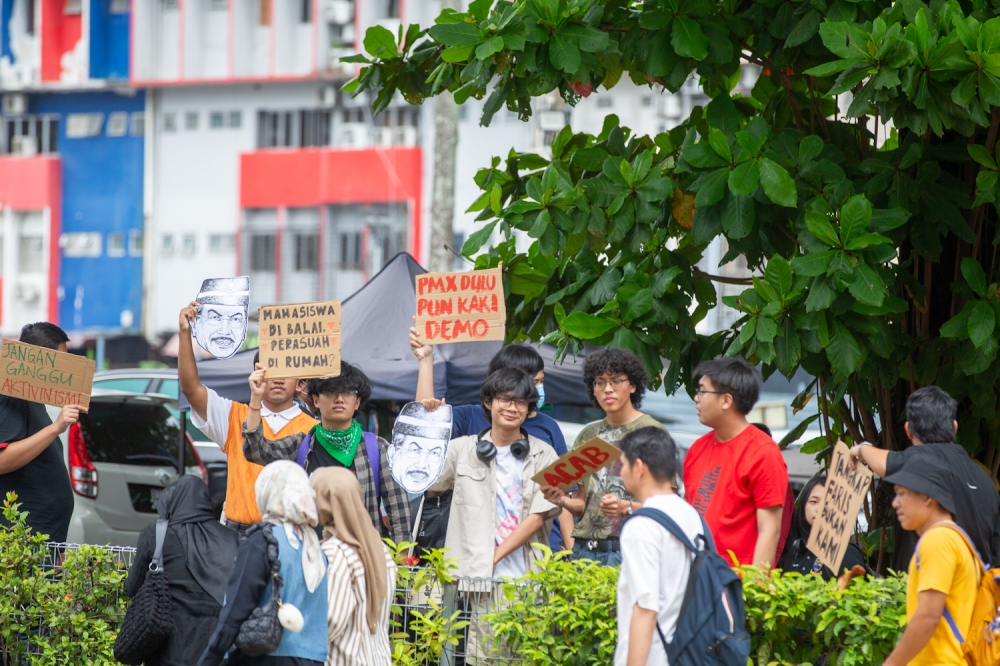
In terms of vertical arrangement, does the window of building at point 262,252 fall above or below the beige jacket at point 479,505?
above

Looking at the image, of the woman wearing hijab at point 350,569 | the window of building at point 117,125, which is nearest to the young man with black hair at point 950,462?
the woman wearing hijab at point 350,569

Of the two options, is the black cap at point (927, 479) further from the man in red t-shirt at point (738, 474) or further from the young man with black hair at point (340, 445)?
the young man with black hair at point (340, 445)

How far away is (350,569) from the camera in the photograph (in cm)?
400

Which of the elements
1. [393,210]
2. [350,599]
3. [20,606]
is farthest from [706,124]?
[393,210]

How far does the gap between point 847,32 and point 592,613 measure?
8.39ft

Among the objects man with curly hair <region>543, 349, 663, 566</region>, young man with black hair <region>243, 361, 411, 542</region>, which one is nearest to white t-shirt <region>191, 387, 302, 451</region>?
young man with black hair <region>243, 361, 411, 542</region>

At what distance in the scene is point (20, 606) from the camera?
567cm

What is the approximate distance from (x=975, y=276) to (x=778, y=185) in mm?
1070

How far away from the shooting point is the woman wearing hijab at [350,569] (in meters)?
3.96

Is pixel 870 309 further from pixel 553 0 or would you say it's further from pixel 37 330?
pixel 37 330

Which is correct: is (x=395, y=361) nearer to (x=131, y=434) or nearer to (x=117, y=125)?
(x=131, y=434)

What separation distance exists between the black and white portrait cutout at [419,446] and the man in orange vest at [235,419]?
443mm

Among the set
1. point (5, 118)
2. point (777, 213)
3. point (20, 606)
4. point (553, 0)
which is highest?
point (5, 118)

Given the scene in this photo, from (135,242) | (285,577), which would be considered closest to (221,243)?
(135,242)
